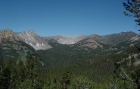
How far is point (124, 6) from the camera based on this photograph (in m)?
17.7

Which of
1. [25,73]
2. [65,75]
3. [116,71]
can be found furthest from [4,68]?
[116,71]

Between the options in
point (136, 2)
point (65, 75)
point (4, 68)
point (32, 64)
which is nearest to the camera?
point (136, 2)

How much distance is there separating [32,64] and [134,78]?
294ft

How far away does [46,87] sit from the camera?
96.6 m

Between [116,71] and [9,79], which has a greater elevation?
[116,71]

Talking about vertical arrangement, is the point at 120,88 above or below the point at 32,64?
below

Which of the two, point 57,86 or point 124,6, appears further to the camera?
point 57,86

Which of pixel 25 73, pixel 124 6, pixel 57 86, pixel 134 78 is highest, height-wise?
pixel 124 6

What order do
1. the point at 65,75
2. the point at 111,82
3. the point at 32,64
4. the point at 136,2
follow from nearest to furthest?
the point at 136,2 → the point at 111,82 → the point at 65,75 → the point at 32,64

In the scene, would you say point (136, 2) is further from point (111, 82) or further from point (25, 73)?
point (25, 73)

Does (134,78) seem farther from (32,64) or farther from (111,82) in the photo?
(32,64)

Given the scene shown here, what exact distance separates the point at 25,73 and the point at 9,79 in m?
14.8

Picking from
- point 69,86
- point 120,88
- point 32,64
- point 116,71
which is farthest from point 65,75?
point 116,71

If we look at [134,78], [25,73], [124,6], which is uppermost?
[124,6]
